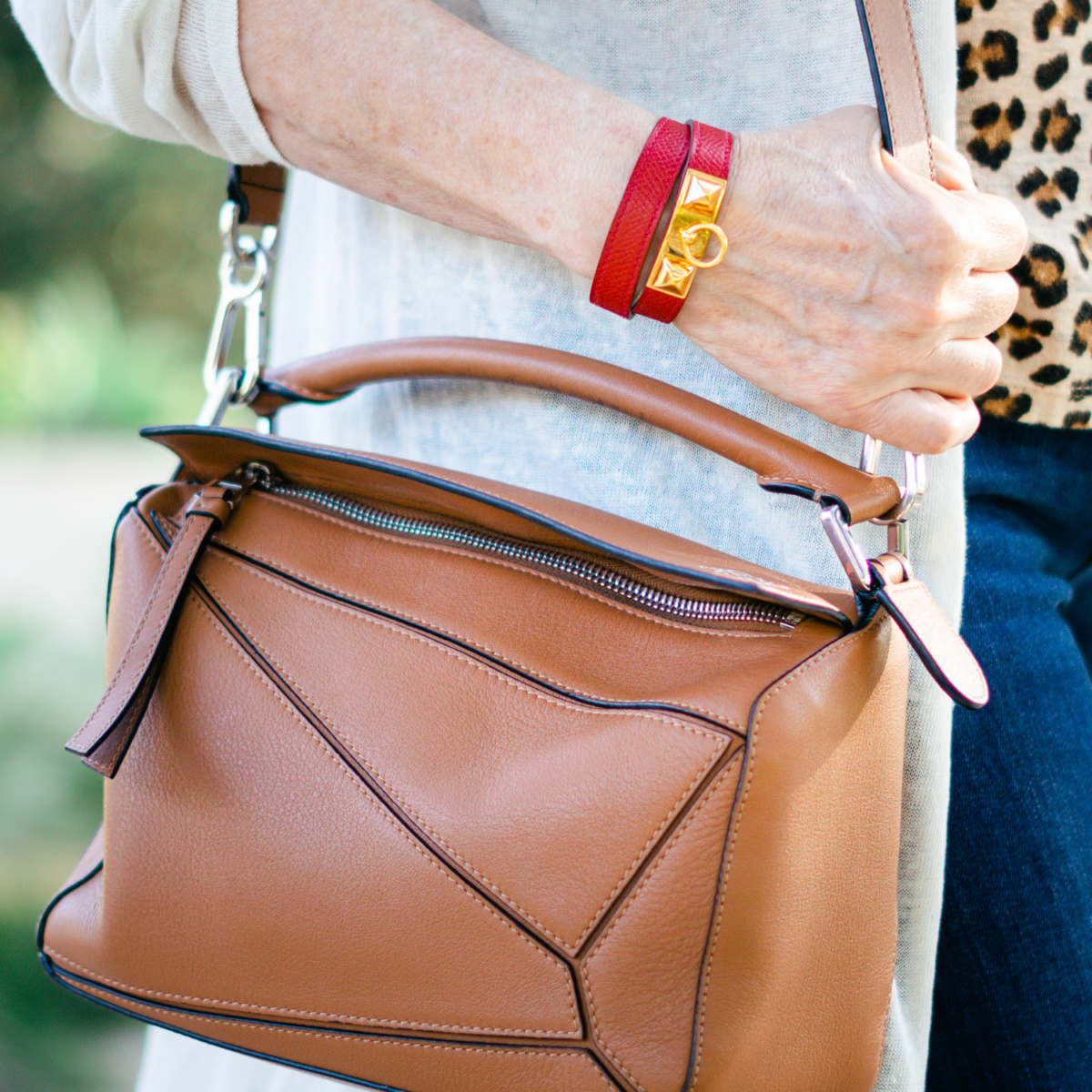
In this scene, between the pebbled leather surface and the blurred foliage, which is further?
the blurred foliage

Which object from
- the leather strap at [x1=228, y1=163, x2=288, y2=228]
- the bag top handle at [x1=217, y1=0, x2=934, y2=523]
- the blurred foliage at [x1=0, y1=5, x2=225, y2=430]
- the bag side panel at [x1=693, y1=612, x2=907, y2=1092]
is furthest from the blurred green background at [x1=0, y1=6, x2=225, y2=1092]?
the bag side panel at [x1=693, y1=612, x2=907, y2=1092]

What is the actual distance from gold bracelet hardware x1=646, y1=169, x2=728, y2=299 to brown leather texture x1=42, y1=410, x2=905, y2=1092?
16cm

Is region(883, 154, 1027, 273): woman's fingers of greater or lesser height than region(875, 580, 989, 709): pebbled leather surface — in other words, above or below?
above

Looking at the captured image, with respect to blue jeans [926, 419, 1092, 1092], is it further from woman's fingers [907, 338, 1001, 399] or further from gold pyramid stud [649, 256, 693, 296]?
gold pyramid stud [649, 256, 693, 296]

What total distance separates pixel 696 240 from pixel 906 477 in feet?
0.67

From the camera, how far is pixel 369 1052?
0.59 m

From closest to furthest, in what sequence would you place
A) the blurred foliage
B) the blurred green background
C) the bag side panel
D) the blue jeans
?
the bag side panel
the blue jeans
the blurred green background
the blurred foliage

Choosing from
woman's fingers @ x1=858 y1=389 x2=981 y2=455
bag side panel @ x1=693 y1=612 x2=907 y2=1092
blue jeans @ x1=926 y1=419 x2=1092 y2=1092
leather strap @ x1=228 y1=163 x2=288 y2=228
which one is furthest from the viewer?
leather strap @ x1=228 y1=163 x2=288 y2=228

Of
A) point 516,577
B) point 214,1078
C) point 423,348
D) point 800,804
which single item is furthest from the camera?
point 214,1078

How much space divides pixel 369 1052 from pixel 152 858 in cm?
20

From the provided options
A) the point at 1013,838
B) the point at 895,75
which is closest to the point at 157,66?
the point at 895,75

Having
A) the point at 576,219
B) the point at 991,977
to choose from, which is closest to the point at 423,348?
the point at 576,219

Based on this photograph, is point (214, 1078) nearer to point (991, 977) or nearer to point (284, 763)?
point (284, 763)

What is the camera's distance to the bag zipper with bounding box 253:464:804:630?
55 cm
